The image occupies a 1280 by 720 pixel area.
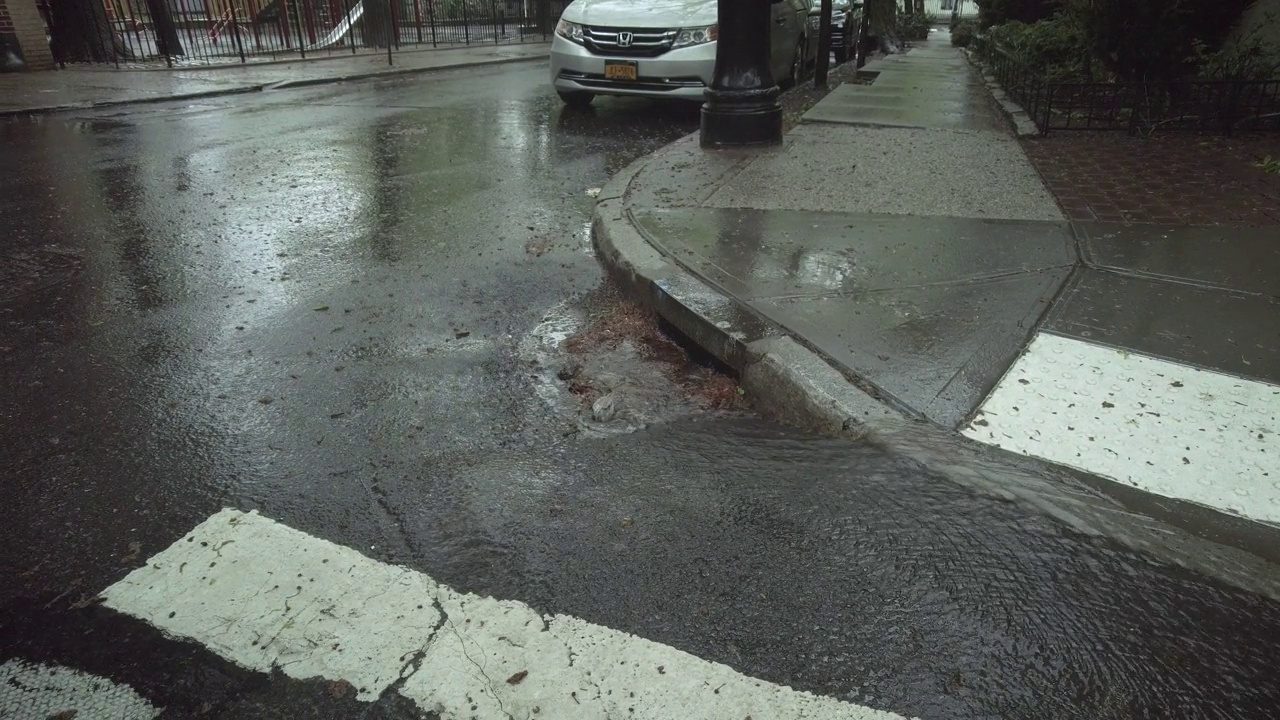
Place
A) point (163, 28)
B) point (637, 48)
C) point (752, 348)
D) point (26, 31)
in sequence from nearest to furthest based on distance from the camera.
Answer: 1. point (752, 348)
2. point (637, 48)
3. point (26, 31)
4. point (163, 28)

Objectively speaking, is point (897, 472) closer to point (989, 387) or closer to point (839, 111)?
point (989, 387)

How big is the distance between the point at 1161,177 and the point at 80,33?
1943 cm

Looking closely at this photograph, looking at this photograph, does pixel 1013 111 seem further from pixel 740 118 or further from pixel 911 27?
pixel 911 27

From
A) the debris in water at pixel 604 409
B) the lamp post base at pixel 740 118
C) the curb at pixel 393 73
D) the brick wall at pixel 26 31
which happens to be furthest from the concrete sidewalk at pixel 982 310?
the brick wall at pixel 26 31

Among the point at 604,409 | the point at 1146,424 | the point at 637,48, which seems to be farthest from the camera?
the point at 637,48

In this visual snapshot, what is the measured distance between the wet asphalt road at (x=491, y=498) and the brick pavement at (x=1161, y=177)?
3.73 m

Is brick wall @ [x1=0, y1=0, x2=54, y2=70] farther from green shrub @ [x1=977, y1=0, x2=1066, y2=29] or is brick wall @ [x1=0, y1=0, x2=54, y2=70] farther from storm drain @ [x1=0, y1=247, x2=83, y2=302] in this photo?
green shrub @ [x1=977, y1=0, x2=1066, y2=29]

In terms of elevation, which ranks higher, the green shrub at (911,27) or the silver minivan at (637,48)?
the silver minivan at (637,48)

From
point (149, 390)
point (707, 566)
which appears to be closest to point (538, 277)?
point (149, 390)

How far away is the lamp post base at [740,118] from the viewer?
740 cm

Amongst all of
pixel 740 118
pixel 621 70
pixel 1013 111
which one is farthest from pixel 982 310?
pixel 1013 111

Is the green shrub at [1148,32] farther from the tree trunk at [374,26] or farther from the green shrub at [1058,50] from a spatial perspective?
the tree trunk at [374,26]

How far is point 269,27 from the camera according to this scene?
24.9m

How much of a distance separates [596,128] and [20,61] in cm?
1236
